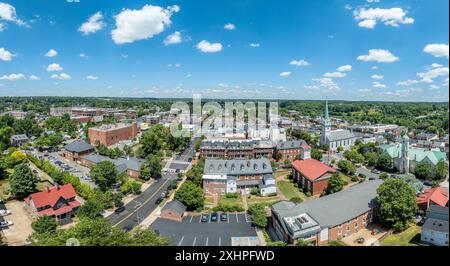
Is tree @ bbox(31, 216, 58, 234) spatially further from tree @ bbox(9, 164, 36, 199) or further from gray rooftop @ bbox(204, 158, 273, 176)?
gray rooftop @ bbox(204, 158, 273, 176)

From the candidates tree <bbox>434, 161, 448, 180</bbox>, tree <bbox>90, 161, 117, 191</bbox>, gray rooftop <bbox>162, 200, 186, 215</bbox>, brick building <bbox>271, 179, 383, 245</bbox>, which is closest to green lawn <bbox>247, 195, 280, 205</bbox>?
brick building <bbox>271, 179, 383, 245</bbox>

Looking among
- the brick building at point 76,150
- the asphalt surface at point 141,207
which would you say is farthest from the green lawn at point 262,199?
the brick building at point 76,150

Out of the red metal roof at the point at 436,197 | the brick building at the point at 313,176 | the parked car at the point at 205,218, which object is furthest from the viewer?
the brick building at the point at 313,176


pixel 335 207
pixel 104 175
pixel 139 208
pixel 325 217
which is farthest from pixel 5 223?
pixel 335 207

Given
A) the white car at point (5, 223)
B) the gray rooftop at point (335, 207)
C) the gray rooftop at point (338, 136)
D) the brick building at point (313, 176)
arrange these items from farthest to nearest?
the gray rooftop at point (338, 136) → the brick building at point (313, 176) → the white car at point (5, 223) → the gray rooftop at point (335, 207)

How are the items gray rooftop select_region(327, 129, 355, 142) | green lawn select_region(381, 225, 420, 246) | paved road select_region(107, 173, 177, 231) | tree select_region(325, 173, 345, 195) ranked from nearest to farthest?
green lawn select_region(381, 225, 420, 246) → paved road select_region(107, 173, 177, 231) → tree select_region(325, 173, 345, 195) → gray rooftop select_region(327, 129, 355, 142)

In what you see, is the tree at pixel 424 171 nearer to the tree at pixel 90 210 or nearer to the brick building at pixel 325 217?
the brick building at pixel 325 217
